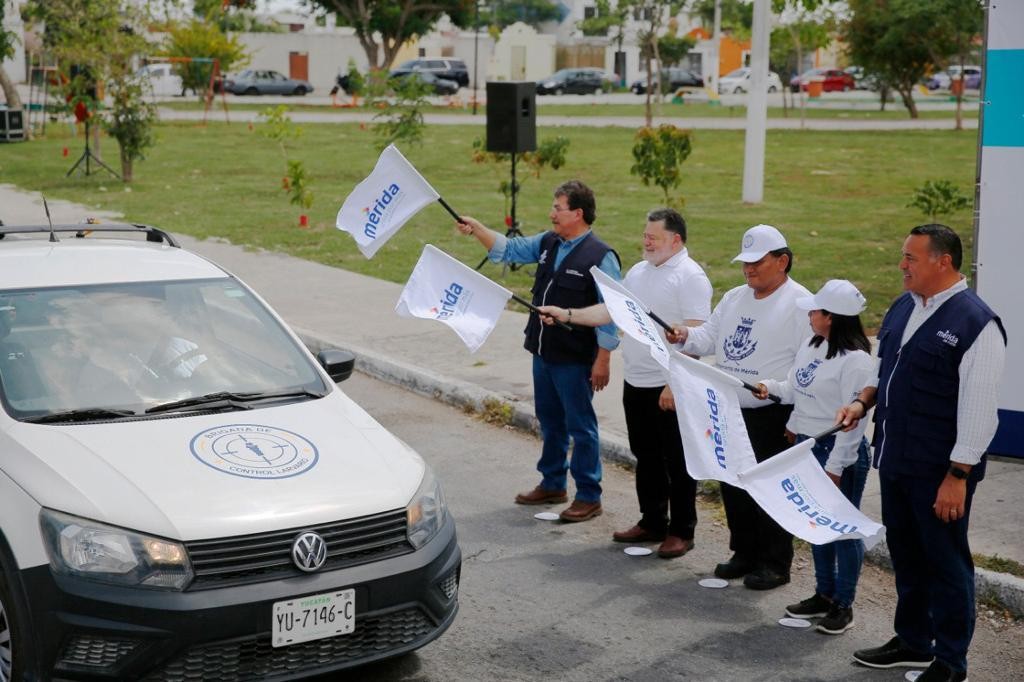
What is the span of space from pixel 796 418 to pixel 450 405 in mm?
4807

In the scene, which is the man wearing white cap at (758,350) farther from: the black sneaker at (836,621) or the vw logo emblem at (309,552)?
the vw logo emblem at (309,552)

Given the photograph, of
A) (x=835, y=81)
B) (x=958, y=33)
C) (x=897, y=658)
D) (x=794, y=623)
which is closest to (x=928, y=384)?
(x=897, y=658)

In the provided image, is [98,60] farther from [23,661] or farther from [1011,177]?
[23,661]

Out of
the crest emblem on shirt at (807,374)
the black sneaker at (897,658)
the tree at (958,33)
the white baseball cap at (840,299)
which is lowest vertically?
the black sneaker at (897,658)

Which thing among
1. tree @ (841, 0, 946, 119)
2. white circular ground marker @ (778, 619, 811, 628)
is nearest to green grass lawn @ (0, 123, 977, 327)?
tree @ (841, 0, 946, 119)

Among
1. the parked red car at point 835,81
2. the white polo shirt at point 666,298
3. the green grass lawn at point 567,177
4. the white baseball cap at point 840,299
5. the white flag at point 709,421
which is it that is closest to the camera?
the white baseball cap at point 840,299

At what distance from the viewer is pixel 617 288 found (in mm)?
6574

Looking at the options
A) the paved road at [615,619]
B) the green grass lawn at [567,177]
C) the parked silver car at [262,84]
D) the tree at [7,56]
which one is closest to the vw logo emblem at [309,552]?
the paved road at [615,619]

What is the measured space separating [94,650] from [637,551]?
3.36 metres

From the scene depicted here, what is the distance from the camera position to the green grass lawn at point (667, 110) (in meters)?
51.5

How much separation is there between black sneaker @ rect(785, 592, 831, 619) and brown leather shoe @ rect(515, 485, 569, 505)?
2055 mm

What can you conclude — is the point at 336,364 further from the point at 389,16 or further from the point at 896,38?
the point at 389,16

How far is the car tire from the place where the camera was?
4.62 m

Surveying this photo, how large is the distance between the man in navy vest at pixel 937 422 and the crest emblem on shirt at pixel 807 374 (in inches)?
15.2
